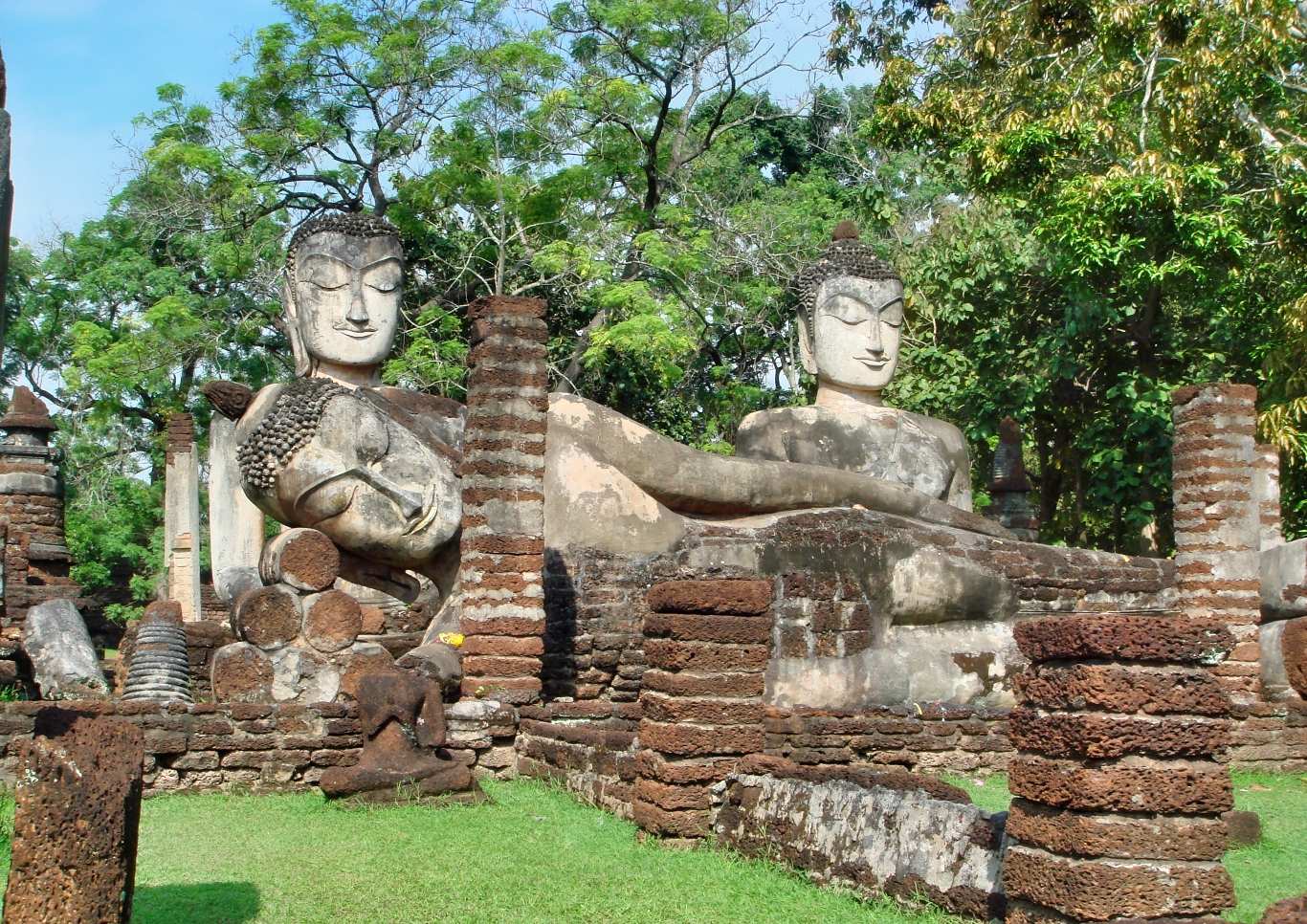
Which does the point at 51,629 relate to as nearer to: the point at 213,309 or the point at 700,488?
the point at 700,488

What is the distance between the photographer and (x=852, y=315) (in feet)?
43.4

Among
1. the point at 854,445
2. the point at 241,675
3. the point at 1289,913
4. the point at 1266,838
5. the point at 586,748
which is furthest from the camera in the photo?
the point at 854,445

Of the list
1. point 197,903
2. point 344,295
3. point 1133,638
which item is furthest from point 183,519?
point 1133,638

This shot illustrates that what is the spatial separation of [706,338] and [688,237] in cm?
169

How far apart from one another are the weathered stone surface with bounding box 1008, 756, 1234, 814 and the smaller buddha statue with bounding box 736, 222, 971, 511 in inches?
327

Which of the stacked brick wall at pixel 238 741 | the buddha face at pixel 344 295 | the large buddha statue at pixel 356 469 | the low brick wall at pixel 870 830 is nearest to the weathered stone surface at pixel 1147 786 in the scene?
the low brick wall at pixel 870 830

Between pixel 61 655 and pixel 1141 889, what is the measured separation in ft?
29.6

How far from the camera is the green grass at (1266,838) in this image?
6.03m

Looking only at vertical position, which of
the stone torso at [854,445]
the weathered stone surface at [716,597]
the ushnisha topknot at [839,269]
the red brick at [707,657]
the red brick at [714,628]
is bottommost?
the red brick at [707,657]

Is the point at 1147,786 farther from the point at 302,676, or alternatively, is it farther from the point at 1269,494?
the point at 1269,494

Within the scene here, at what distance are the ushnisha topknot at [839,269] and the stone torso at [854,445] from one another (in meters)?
0.95

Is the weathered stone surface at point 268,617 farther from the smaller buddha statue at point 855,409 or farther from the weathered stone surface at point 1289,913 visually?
the weathered stone surface at point 1289,913

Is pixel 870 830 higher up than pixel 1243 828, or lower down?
higher up

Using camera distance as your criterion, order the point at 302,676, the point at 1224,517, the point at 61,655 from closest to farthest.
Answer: the point at 302,676, the point at 61,655, the point at 1224,517
